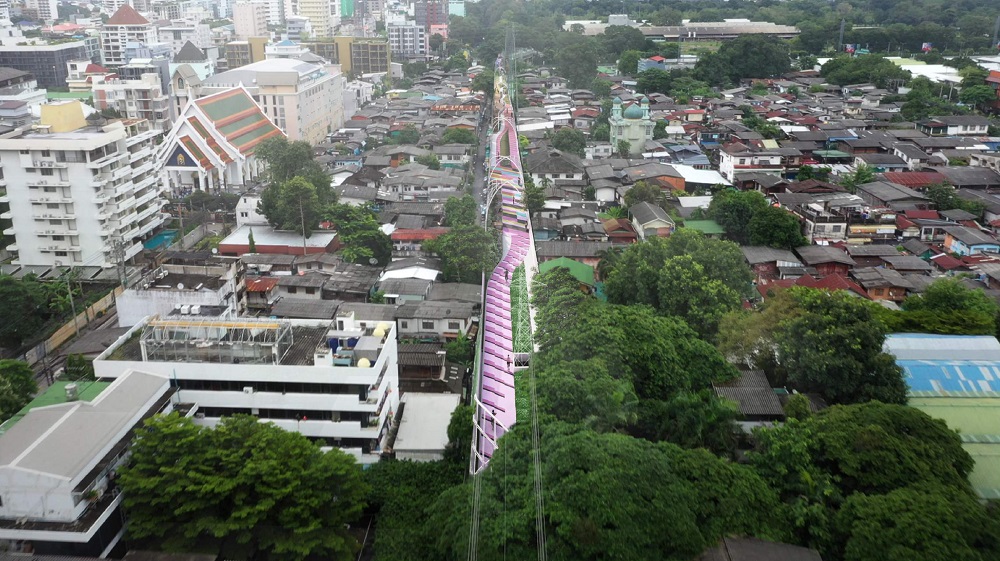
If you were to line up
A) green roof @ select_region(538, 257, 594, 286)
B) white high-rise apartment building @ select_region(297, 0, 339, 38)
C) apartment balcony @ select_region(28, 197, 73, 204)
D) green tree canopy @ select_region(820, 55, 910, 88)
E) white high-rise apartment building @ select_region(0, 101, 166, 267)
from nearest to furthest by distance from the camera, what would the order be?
white high-rise apartment building @ select_region(0, 101, 166, 267) < apartment balcony @ select_region(28, 197, 73, 204) < green roof @ select_region(538, 257, 594, 286) < green tree canopy @ select_region(820, 55, 910, 88) < white high-rise apartment building @ select_region(297, 0, 339, 38)

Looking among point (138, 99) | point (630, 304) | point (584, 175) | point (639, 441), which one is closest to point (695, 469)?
point (639, 441)

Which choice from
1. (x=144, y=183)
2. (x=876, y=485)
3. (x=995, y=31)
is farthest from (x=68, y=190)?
(x=995, y=31)

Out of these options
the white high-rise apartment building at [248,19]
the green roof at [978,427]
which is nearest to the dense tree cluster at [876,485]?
the green roof at [978,427]

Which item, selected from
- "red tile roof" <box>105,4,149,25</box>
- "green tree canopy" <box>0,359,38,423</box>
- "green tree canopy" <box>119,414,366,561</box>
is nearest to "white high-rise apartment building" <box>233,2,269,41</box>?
"red tile roof" <box>105,4,149,25</box>

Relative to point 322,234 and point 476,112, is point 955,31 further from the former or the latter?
point 322,234

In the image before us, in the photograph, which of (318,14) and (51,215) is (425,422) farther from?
(318,14)

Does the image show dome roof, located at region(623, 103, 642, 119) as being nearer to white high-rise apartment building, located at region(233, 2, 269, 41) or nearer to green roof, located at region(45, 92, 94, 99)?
green roof, located at region(45, 92, 94, 99)
